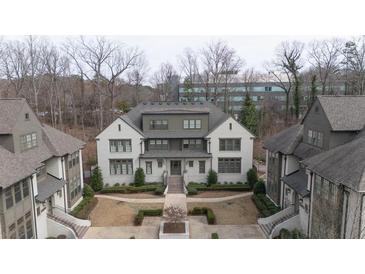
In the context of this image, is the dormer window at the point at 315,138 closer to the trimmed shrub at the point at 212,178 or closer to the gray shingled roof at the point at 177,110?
the gray shingled roof at the point at 177,110

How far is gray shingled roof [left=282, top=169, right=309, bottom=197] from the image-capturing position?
17.7 meters

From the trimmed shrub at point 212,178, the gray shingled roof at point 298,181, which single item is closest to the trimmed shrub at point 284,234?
the gray shingled roof at point 298,181

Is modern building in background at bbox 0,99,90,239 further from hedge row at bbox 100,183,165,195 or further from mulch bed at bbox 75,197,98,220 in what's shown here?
hedge row at bbox 100,183,165,195

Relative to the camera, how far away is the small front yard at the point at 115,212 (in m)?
20.3

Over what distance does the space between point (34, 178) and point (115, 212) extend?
7472 millimetres

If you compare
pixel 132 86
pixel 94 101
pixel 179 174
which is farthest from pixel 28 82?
pixel 179 174

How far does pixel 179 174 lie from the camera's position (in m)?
29.5

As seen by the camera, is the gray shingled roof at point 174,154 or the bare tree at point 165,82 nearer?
the gray shingled roof at point 174,154

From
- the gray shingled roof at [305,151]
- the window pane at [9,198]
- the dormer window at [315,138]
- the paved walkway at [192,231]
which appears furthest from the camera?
the gray shingled roof at [305,151]

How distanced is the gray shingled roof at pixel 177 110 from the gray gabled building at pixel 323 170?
25.0 ft

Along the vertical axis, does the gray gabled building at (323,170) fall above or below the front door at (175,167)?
above

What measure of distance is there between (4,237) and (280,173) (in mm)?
19213

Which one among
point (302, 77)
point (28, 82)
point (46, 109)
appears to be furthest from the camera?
point (46, 109)

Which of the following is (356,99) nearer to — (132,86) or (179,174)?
(179,174)
